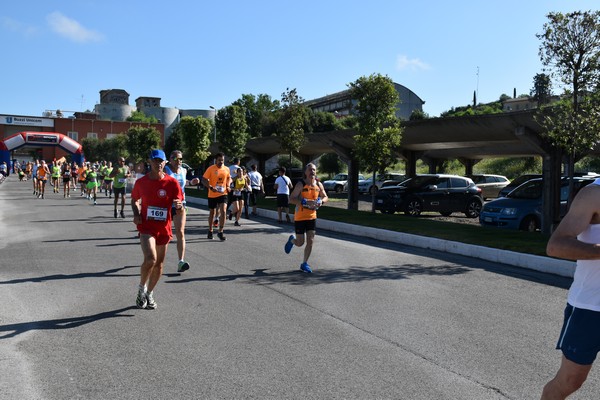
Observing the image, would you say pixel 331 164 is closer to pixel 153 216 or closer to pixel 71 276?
pixel 71 276

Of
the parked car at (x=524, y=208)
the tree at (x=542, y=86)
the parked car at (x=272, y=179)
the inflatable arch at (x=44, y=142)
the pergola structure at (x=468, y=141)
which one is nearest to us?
the tree at (x=542, y=86)

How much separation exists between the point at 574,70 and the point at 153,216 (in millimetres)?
10785

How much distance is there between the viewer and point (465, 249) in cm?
1217

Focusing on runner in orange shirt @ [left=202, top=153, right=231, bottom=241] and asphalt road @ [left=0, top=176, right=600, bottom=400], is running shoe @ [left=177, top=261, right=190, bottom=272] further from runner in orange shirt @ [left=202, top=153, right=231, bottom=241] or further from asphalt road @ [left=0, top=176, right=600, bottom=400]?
runner in orange shirt @ [left=202, top=153, right=231, bottom=241]

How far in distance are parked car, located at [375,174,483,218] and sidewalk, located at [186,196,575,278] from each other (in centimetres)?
551

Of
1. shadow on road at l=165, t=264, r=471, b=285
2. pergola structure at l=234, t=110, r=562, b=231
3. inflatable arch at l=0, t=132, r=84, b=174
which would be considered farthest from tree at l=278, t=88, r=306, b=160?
inflatable arch at l=0, t=132, r=84, b=174

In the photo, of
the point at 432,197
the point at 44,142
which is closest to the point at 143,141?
the point at 44,142

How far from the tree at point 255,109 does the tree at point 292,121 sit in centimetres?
6619

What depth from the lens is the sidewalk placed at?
32.8 feet

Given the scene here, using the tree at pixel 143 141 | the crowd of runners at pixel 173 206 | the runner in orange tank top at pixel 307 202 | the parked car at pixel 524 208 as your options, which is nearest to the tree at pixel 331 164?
the tree at pixel 143 141

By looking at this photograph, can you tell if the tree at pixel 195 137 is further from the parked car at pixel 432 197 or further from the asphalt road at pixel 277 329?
the asphalt road at pixel 277 329

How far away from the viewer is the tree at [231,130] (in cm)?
3531

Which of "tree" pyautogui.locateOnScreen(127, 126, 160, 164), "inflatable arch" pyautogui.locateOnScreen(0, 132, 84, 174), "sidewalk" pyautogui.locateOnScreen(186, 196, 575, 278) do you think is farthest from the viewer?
"tree" pyautogui.locateOnScreen(127, 126, 160, 164)

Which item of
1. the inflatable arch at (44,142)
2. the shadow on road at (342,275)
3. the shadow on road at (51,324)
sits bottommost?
the shadow on road at (51,324)
